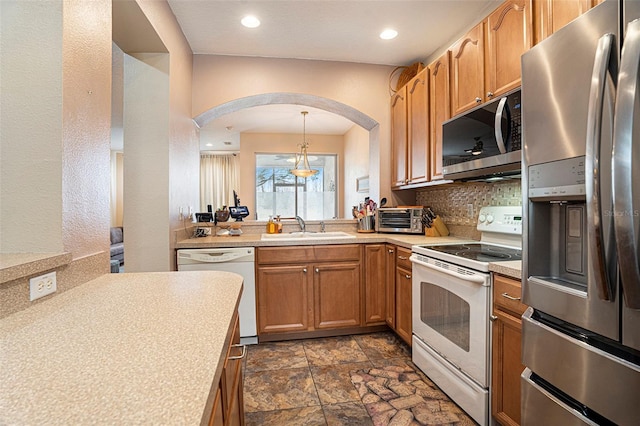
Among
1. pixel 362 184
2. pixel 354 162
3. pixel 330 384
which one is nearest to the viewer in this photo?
pixel 330 384

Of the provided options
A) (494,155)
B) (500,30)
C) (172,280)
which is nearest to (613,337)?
(494,155)

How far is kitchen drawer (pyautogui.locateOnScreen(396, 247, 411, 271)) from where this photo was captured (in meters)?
2.43

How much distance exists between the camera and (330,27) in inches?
99.7

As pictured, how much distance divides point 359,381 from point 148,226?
1830 millimetres

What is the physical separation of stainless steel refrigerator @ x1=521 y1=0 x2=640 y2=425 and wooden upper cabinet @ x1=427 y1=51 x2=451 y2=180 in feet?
3.93

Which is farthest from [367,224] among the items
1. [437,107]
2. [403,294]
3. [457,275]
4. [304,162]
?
[304,162]

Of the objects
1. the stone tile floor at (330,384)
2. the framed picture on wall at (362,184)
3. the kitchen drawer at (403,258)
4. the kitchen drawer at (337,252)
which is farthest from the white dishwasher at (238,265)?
the framed picture on wall at (362,184)

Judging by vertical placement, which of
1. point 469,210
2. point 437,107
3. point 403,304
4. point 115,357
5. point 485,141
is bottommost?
point 403,304

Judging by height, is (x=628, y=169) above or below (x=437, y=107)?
below

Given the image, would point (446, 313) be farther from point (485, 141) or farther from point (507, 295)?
point (485, 141)

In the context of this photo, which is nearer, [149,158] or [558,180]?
[558,180]

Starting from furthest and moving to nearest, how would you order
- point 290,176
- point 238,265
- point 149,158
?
point 290,176
point 238,265
point 149,158

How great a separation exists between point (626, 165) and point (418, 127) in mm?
2003

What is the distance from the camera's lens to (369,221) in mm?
3223
